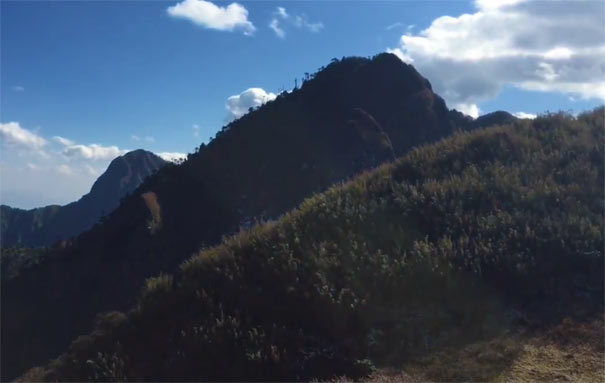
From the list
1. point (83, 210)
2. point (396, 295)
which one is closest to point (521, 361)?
point (396, 295)

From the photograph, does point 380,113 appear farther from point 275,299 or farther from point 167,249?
point 275,299

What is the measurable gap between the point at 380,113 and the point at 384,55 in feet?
18.2

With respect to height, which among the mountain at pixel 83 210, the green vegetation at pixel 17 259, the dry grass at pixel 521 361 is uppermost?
the mountain at pixel 83 210

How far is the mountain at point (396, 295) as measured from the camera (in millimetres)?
6926

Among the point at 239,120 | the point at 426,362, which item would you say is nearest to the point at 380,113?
the point at 239,120

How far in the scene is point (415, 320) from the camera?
295 inches

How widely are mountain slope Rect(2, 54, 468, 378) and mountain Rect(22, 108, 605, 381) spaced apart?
55.4ft

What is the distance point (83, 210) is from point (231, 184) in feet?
115

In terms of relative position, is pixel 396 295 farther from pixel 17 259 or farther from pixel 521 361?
pixel 17 259

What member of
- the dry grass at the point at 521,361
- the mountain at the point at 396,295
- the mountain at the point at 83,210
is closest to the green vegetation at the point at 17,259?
the mountain at the point at 83,210

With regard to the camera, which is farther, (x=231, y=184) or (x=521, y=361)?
(x=231, y=184)

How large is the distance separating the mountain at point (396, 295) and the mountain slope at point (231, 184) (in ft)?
55.4

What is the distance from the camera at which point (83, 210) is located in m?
64.2

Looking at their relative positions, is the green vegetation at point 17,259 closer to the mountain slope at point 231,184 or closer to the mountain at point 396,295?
the mountain slope at point 231,184
